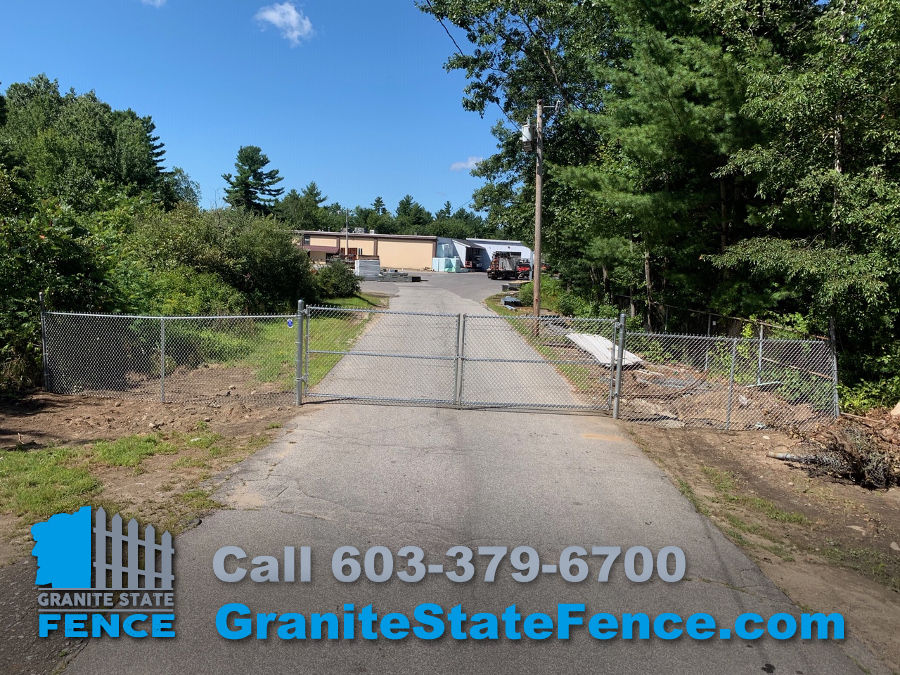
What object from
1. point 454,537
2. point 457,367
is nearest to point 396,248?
point 457,367

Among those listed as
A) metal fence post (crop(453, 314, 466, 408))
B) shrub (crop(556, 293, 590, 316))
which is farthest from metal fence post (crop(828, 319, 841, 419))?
shrub (crop(556, 293, 590, 316))

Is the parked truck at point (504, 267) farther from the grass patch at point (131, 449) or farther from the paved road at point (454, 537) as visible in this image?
the grass patch at point (131, 449)

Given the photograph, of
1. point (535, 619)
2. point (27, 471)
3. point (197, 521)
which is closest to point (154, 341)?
point (27, 471)

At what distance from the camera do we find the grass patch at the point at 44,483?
218 inches

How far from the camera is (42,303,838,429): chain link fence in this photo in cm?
978

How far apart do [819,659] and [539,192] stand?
49.5 feet

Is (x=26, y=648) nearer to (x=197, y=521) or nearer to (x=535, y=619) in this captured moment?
(x=197, y=521)

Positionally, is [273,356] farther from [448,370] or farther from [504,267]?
[504,267]

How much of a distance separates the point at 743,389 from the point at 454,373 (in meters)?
5.34

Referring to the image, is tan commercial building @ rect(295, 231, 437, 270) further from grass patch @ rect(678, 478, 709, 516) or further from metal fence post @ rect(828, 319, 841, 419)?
grass patch @ rect(678, 478, 709, 516)

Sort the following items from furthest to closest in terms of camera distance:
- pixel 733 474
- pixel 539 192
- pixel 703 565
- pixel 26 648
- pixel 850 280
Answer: pixel 539 192
pixel 850 280
pixel 733 474
pixel 703 565
pixel 26 648

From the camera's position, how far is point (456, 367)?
998 centimetres

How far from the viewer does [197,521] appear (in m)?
5.46

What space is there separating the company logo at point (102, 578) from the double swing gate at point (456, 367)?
4.86 m
